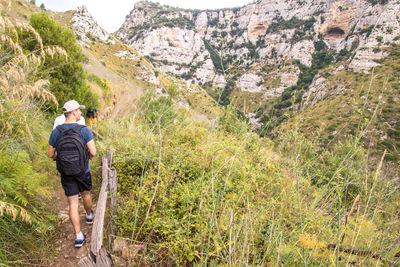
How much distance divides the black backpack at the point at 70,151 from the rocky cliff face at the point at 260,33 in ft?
192

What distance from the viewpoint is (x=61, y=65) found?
6707mm

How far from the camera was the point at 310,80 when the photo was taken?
60188 mm

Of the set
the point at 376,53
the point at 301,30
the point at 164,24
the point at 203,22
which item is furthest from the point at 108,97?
the point at 203,22

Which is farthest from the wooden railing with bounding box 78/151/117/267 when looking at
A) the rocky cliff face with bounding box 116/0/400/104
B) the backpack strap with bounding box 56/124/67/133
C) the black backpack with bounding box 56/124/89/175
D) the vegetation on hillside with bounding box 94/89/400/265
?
the rocky cliff face with bounding box 116/0/400/104

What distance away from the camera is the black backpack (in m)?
2.75

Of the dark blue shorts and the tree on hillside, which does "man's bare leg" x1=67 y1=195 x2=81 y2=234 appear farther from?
the tree on hillside

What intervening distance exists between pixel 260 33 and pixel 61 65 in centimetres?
12189

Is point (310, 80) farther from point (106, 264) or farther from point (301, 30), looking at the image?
point (106, 264)

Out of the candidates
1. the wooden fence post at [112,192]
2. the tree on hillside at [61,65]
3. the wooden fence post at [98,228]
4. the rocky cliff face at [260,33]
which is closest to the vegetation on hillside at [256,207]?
the wooden fence post at [112,192]

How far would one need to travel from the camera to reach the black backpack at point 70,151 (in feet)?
9.03

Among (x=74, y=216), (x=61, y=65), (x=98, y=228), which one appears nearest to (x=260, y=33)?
(x=61, y=65)

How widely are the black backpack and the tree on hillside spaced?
4618 millimetres

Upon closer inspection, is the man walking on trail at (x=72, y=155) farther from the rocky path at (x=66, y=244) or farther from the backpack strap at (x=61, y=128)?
the rocky path at (x=66, y=244)

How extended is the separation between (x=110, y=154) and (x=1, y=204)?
1540mm
